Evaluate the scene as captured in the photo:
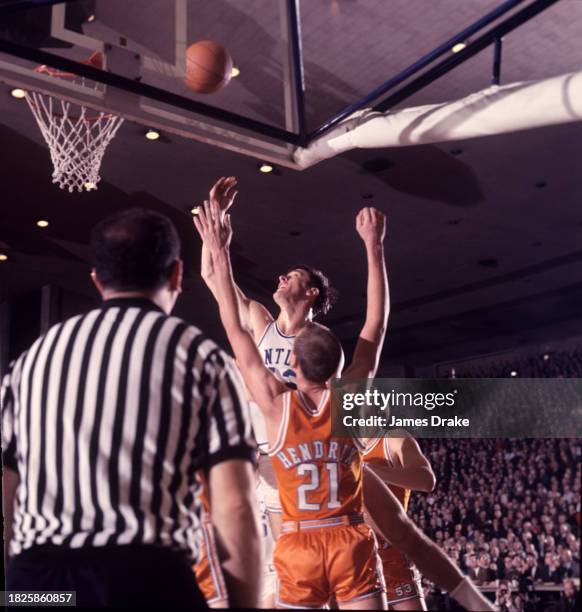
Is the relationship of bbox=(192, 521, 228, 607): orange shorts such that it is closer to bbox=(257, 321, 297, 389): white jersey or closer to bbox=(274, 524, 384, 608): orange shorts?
bbox=(274, 524, 384, 608): orange shorts

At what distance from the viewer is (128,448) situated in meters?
1.88

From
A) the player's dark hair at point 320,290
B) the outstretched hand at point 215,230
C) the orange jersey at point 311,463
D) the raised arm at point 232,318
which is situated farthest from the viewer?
the player's dark hair at point 320,290

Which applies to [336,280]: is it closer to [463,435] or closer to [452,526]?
[452,526]

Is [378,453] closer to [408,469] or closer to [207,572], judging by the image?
[408,469]

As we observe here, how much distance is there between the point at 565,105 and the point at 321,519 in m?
2.78

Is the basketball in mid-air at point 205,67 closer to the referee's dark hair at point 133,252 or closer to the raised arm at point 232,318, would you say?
the raised arm at point 232,318

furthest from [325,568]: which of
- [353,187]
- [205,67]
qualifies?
[353,187]

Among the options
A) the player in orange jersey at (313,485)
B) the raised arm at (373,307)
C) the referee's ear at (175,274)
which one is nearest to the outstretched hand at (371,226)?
the raised arm at (373,307)

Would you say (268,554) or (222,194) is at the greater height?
(222,194)

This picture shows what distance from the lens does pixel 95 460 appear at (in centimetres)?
188

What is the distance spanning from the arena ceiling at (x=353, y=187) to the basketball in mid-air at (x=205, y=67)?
141 centimetres

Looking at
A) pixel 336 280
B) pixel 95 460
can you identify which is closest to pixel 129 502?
pixel 95 460

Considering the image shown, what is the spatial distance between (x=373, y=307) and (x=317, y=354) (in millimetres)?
472

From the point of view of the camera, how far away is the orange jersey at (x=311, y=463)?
128 inches
